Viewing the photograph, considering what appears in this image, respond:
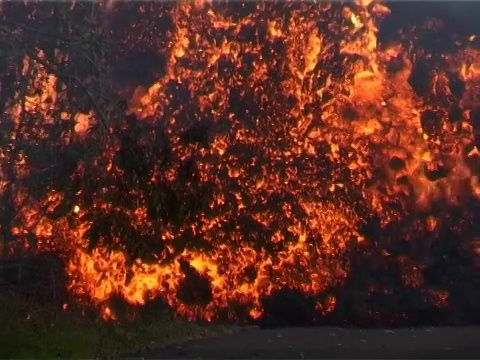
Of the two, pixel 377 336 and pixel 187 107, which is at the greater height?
pixel 187 107

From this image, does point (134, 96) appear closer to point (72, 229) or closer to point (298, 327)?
point (72, 229)

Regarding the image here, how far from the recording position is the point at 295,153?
475 inches

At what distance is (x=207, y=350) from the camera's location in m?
9.97

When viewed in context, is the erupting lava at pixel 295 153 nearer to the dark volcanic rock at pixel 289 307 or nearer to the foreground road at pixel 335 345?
the dark volcanic rock at pixel 289 307

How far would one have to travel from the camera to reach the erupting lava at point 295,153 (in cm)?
1139

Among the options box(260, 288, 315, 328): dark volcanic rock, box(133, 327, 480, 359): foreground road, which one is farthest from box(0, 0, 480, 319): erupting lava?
box(133, 327, 480, 359): foreground road

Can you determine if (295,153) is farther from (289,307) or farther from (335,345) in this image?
(335,345)

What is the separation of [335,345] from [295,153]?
308 cm

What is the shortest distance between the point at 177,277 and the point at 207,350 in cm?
184

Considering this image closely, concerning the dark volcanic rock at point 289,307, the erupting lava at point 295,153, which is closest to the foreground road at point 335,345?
the dark volcanic rock at point 289,307

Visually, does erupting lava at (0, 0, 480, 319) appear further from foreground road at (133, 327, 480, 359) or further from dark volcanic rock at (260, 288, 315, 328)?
foreground road at (133, 327, 480, 359)

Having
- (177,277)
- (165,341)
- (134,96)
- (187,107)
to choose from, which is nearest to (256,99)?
(187,107)

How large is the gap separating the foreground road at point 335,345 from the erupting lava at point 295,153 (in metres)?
0.76

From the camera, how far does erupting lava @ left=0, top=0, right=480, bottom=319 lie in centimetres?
1139
